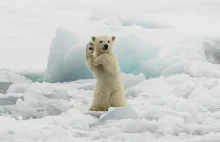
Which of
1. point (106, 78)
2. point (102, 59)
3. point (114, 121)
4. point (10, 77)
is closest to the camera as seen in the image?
point (114, 121)

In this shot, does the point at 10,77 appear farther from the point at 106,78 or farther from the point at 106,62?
the point at 106,62

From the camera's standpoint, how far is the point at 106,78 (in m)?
6.03

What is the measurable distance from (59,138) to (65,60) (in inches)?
223

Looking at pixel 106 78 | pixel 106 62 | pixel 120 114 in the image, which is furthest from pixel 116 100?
pixel 120 114

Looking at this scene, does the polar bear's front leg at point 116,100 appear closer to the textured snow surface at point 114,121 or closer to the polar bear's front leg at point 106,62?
the polar bear's front leg at point 106,62

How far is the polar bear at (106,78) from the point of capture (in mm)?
5992

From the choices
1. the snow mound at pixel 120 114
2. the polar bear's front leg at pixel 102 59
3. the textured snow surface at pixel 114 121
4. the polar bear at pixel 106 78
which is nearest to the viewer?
the textured snow surface at pixel 114 121

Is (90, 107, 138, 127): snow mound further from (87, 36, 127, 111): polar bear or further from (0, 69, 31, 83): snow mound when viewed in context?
(0, 69, 31, 83): snow mound

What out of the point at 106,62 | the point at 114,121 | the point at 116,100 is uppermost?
the point at 106,62

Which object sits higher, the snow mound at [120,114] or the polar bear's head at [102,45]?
the polar bear's head at [102,45]

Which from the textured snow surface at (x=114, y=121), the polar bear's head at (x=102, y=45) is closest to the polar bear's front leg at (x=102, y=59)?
the polar bear's head at (x=102, y=45)

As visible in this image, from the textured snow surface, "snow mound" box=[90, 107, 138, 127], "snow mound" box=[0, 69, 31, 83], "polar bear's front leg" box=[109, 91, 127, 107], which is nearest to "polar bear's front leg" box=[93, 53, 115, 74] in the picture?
"polar bear's front leg" box=[109, 91, 127, 107]

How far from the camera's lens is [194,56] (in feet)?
34.6

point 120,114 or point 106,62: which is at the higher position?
point 106,62
